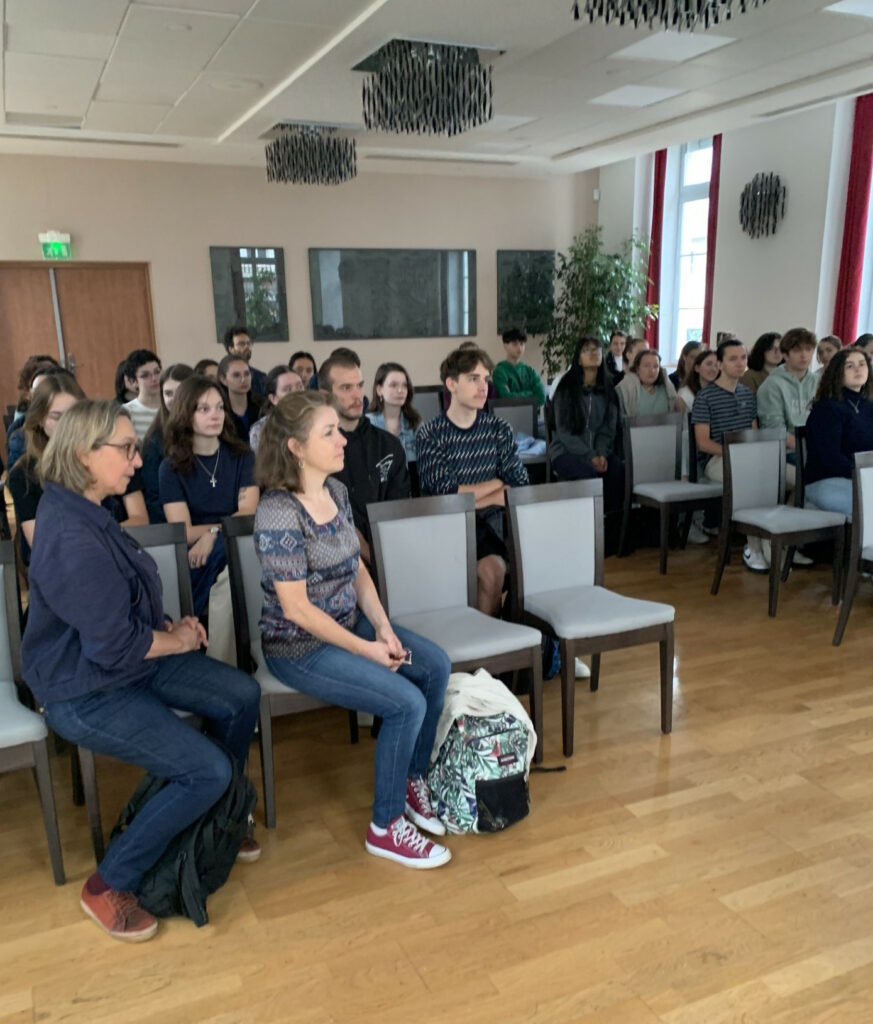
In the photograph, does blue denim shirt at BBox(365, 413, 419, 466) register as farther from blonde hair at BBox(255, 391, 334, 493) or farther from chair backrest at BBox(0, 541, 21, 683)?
chair backrest at BBox(0, 541, 21, 683)

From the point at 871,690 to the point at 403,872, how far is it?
218 centimetres

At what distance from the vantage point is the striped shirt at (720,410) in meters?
5.19

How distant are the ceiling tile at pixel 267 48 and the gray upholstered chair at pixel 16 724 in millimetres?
3501

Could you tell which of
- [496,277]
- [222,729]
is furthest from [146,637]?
[496,277]

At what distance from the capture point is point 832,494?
4383 mm

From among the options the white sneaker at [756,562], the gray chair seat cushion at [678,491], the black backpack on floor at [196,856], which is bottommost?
the white sneaker at [756,562]

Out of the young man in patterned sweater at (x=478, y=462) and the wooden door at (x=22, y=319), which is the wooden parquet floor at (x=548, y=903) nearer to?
the young man in patterned sweater at (x=478, y=462)

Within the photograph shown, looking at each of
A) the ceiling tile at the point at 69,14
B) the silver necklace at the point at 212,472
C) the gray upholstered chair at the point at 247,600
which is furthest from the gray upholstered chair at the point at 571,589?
the ceiling tile at the point at 69,14

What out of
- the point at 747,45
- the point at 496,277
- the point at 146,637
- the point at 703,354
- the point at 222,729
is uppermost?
the point at 747,45

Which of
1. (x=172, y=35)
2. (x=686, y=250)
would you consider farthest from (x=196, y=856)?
(x=686, y=250)

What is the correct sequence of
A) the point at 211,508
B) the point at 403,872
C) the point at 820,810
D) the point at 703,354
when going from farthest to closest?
the point at 703,354, the point at 211,508, the point at 820,810, the point at 403,872

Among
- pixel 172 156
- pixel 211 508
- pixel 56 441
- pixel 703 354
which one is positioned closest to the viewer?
pixel 56 441

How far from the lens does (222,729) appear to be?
91.9 inches

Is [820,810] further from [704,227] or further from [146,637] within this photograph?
[704,227]
